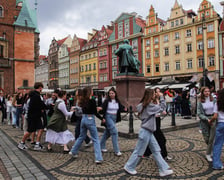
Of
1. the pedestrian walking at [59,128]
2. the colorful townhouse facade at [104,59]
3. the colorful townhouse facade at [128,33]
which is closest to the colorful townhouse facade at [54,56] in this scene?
the colorful townhouse facade at [104,59]

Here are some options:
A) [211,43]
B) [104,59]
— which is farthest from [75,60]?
[211,43]

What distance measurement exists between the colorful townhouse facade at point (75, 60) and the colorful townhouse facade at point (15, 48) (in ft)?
70.3

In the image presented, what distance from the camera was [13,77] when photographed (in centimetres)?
3391

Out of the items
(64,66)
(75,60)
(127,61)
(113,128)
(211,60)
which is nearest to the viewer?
(113,128)

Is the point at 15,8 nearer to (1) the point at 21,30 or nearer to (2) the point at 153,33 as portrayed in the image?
(1) the point at 21,30

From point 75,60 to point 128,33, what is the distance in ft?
68.0

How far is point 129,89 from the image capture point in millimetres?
11555

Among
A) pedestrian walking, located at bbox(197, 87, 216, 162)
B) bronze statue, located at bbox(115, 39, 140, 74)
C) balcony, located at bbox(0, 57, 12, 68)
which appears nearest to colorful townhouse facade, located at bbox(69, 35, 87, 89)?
balcony, located at bbox(0, 57, 12, 68)

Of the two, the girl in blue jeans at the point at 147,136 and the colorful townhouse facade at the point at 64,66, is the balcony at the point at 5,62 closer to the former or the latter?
the colorful townhouse facade at the point at 64,66

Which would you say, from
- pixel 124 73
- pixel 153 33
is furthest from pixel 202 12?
pixel 124 73

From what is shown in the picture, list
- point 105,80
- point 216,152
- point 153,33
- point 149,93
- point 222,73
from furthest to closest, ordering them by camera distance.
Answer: point 105,80, point 153,33, point 222,73, point 216,152, point 149,93

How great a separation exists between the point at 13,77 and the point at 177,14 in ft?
99.6

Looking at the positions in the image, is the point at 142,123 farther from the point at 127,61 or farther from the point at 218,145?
the point at 127,61

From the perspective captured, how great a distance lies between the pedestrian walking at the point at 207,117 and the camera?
4547 mm
